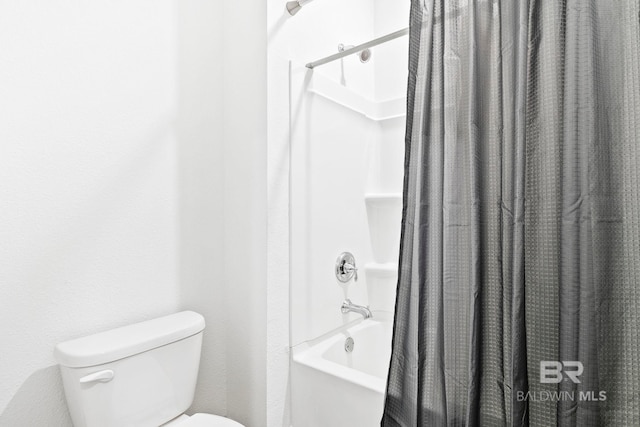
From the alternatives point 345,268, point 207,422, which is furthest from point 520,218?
point 207,422

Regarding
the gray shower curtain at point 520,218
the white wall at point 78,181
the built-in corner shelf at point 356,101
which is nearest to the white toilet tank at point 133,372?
the white wall at point 78,181

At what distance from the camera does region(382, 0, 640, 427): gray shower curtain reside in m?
0.76

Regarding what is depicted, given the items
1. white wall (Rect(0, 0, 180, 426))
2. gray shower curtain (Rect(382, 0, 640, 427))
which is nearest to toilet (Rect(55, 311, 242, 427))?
white wall (Rect(0, 0, 180, 426))

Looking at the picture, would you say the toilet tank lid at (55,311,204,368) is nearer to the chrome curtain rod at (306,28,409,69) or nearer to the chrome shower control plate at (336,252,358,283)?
the chrome shower control plate at (336,252,358,283)

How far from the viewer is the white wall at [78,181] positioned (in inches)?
38.9

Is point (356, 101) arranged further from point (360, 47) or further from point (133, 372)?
point (133, 372)

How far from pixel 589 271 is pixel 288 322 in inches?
41.8

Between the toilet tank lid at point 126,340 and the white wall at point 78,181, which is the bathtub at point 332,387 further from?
the white wall at point 78,181

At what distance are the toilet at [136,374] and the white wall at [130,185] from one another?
0.39 ft

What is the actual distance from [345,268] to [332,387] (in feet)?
2.04

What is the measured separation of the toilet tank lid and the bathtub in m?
0.49

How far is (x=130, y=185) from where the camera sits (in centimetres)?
123

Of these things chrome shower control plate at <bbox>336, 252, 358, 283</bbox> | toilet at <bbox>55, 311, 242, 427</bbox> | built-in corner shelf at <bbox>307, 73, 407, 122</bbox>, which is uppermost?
built-in corner shelf at <bbox>307, 73, 407, 122</bbox>

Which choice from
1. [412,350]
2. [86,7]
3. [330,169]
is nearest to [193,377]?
[412,350]
